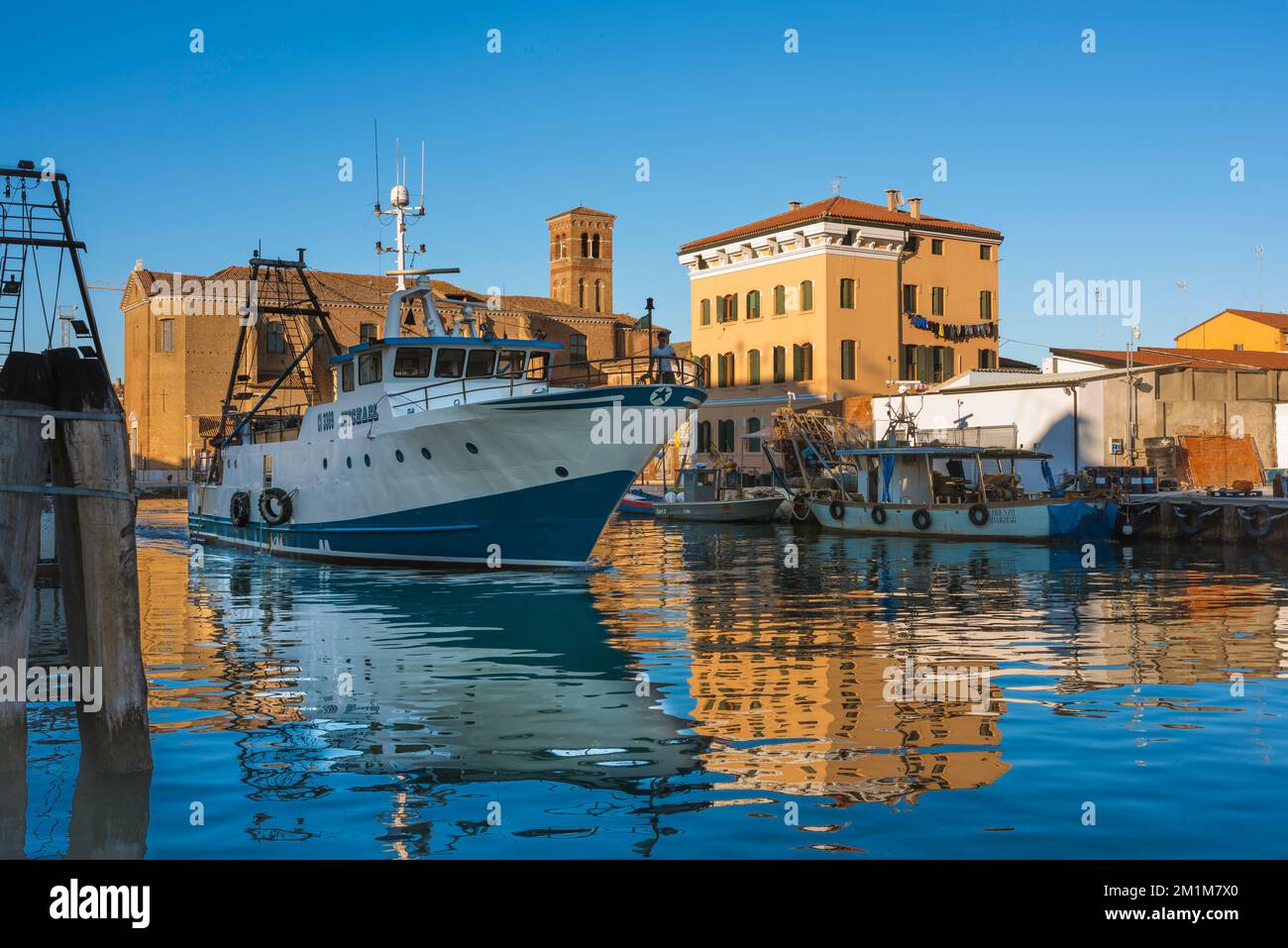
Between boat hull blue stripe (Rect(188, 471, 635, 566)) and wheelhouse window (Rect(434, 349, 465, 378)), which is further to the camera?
wheelhouse window (Rect(434, 349, 465, 378))

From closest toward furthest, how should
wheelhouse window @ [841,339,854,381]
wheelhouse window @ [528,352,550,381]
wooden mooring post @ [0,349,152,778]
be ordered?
wooden mooring post @ [0,349,152,778] < wheelhouse window @ [528,352,550,381] < wheelhouse window @ [841,339,854,381]

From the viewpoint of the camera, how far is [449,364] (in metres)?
24.4

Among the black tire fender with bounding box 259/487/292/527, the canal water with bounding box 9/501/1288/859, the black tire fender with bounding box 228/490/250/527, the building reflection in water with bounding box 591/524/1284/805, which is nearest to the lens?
the canal water with bounding box 9/501/1288/859

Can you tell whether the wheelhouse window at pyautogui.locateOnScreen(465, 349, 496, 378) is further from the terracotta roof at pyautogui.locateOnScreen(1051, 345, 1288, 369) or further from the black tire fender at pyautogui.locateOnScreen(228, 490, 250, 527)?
the terracotta roof at pyautogui.locateOnScreen(1051, 345, 1288, 369)

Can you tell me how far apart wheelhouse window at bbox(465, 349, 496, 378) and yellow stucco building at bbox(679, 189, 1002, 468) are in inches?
1246

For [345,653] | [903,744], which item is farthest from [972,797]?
[345,653]

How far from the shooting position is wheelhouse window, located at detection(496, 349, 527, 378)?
2458 cm

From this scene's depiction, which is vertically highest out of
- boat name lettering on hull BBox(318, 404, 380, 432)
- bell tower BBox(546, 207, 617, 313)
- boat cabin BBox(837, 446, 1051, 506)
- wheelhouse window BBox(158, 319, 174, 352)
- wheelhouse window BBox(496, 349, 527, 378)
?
bell tower BBox(546, 207, 617, 313)

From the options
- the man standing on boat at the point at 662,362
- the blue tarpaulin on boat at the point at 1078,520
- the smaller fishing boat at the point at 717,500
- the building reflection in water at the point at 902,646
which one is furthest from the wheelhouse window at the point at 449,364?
the smaller fishing boat at the point at 717,500

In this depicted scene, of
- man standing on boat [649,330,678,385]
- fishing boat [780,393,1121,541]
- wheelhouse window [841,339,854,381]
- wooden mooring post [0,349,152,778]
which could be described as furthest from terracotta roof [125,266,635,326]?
wooden mooring post [0,349,152,778]

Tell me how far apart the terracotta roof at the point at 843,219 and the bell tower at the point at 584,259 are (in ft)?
173

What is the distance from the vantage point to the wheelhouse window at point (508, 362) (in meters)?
24.6

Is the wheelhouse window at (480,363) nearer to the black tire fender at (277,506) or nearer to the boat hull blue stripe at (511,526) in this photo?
the boat hull blue stripe at (511,526)

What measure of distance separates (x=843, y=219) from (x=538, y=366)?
109 ft
